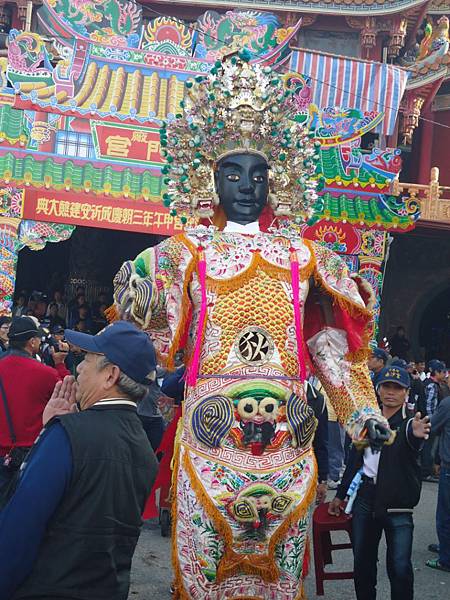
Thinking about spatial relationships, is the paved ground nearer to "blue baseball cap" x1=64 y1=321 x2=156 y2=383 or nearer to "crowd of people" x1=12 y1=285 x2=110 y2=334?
"blue baseball cap" x1=64 y1=321 x2=156 y2=383

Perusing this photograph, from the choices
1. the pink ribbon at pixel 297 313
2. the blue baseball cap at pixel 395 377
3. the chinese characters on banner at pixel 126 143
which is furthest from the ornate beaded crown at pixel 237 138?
the chinese characters on banner at pixel 126 143

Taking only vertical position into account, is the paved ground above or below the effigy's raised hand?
below

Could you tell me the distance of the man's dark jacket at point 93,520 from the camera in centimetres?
226

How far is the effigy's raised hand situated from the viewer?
2.64 m

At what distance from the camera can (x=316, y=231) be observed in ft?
41.5

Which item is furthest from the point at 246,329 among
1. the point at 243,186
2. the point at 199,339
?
the point at 243,186

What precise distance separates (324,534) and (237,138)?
2354 mm

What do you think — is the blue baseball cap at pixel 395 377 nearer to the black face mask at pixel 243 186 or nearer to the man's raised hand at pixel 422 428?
the man's raised hand at pixel 422 428

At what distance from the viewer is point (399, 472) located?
4.49 metres

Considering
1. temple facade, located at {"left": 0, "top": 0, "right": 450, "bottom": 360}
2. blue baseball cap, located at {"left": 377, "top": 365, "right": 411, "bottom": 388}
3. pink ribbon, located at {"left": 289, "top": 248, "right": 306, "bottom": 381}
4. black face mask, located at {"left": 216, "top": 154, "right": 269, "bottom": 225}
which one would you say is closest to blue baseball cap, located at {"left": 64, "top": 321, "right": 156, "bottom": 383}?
pink ribbon, located at {"left": 289, "top": 248, "right": 306, "bottom": 381}

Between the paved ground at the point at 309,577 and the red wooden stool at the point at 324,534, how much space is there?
19.6 inches

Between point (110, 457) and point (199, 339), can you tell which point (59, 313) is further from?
point (110, 457)

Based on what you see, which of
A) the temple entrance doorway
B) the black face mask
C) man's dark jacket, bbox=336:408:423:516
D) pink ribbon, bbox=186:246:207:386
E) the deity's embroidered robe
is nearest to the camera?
the deity's embroidered robe

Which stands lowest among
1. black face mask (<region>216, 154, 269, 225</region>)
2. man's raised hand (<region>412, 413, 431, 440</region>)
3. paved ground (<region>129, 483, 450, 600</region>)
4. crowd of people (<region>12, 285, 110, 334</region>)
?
paved ground (<region>129, 483, 450, 600</region>)
